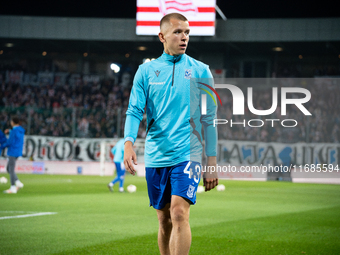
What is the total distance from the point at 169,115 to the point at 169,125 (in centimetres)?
9

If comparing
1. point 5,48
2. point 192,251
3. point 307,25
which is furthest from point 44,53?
point 192,251

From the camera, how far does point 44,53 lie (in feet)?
128

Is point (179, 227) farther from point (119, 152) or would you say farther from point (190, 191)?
point (119, 152)

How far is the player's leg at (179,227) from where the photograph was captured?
4.10m

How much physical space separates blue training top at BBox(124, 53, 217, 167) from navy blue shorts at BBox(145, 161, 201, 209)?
0.06 metres

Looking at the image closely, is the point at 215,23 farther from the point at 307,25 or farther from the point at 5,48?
the point at 5,48

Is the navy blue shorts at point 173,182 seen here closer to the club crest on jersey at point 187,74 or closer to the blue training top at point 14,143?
the club crest on jersey at point 187,74

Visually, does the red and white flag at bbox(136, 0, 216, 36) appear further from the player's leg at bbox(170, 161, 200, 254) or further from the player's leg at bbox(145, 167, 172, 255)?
the player's leg at bbox(170, 161, 200, 254)

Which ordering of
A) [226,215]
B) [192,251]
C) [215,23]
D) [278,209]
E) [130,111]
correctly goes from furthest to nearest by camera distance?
1. [215,23]
2. [278,209]
3. [226,215]
4. [192,251]
5. [130,111]

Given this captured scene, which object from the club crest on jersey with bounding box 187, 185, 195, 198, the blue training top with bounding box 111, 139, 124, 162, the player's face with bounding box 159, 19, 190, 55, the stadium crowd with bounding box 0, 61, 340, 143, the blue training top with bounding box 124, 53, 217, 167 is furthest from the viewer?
the stadium crowd with bounding box 0, 61, 340, 143

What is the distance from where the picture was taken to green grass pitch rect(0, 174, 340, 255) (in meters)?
6.60

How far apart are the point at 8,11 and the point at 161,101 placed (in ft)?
124

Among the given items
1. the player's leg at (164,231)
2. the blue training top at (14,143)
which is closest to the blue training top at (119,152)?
the blue training top at (14,143)

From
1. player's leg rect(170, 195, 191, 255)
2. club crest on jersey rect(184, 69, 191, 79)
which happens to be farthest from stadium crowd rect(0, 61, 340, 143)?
player's leg rect(170, 195, 191, 255)
